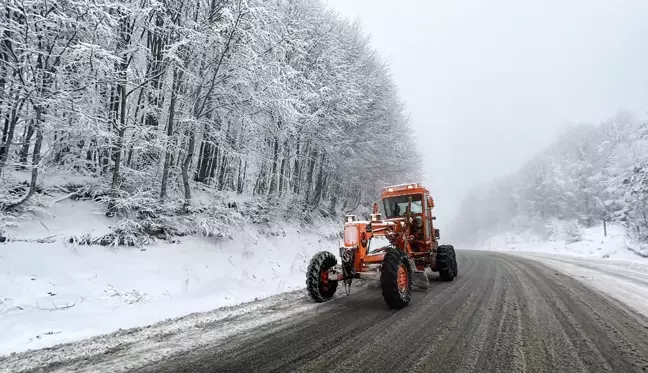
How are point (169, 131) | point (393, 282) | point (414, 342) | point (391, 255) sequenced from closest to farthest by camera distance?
point (414, 342), point (393, 282), point (391, 255), point (169, 131)

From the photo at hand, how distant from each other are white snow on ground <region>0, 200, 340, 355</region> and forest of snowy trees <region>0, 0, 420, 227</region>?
0.97 metres

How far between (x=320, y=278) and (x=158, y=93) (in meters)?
6.68

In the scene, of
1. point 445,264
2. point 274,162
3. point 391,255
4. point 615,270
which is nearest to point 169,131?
point 274,162

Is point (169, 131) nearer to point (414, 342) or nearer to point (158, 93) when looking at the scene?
point (158, 93)

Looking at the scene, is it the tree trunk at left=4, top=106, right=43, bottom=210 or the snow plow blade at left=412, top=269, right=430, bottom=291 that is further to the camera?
the snow plow blade at left=412, top=269, right=430, bottom=291

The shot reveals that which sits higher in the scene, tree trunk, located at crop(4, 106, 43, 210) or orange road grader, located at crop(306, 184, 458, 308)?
tree trunk, located at crop(4, 106, 43, 210)

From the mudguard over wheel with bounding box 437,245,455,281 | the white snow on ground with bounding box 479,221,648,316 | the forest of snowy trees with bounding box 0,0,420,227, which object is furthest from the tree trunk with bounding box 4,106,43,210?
the white snow on ground with bounding box 479,221,648,316

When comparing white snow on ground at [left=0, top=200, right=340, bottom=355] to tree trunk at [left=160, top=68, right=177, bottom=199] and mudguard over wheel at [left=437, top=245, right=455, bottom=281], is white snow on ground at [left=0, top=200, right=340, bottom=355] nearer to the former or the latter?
tree trunk at [left=160, top=68, right=177, bottom=199]

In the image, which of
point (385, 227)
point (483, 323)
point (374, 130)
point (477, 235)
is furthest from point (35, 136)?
point (477, 235)

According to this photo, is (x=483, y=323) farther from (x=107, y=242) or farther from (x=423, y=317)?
(x=107, y=242)

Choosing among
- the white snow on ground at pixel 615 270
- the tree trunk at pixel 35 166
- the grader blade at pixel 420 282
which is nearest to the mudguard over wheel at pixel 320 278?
the grader blade at pixel 420 282

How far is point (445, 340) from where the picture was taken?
153 inches

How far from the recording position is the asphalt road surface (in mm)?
3168

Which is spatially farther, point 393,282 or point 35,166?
point 35,166
